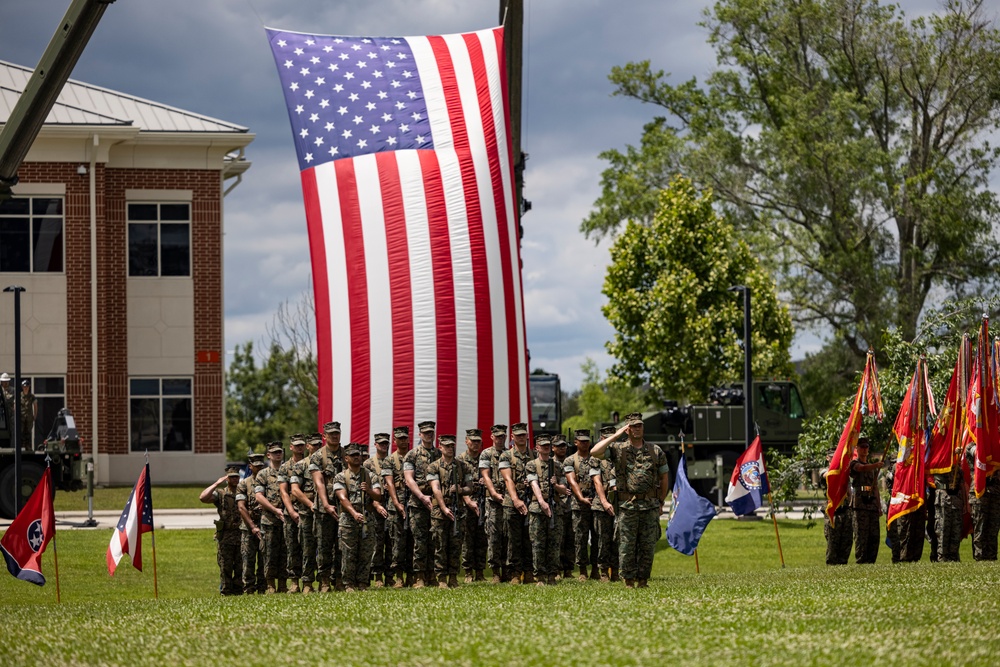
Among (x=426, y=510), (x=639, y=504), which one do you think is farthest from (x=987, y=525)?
(x=426, y=510)

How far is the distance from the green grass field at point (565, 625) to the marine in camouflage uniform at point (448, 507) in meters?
0.41

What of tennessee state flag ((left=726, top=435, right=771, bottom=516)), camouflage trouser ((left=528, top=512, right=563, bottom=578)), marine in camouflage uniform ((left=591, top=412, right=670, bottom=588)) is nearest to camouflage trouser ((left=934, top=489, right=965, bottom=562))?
tennessee state flag ((left=726, top=435, right=771, bottom=516))

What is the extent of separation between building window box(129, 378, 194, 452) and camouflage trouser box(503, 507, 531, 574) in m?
20.5

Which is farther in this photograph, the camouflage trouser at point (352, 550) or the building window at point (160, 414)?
the building window at point (160, 414)

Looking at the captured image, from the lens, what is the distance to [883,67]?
115 feet

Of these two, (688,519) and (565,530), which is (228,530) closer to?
(565,530)

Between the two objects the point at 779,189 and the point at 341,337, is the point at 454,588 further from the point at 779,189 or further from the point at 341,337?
the point at 779,189

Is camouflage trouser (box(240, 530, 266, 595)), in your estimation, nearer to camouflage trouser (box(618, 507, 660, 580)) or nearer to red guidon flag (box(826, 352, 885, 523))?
camouflage trouser (box(618, 507, 660, 580))

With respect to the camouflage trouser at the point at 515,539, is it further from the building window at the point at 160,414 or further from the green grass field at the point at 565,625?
the building window at the point at 160,414

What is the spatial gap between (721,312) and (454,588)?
21.6 metres

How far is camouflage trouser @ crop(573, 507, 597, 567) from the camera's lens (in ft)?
49.3

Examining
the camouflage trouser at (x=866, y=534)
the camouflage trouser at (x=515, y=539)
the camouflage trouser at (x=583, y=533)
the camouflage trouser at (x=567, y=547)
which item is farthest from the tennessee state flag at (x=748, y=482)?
the camouflage trouser at (x=515, y=539)

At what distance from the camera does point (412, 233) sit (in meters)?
15.9

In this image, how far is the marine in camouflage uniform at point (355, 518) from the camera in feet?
45.0
